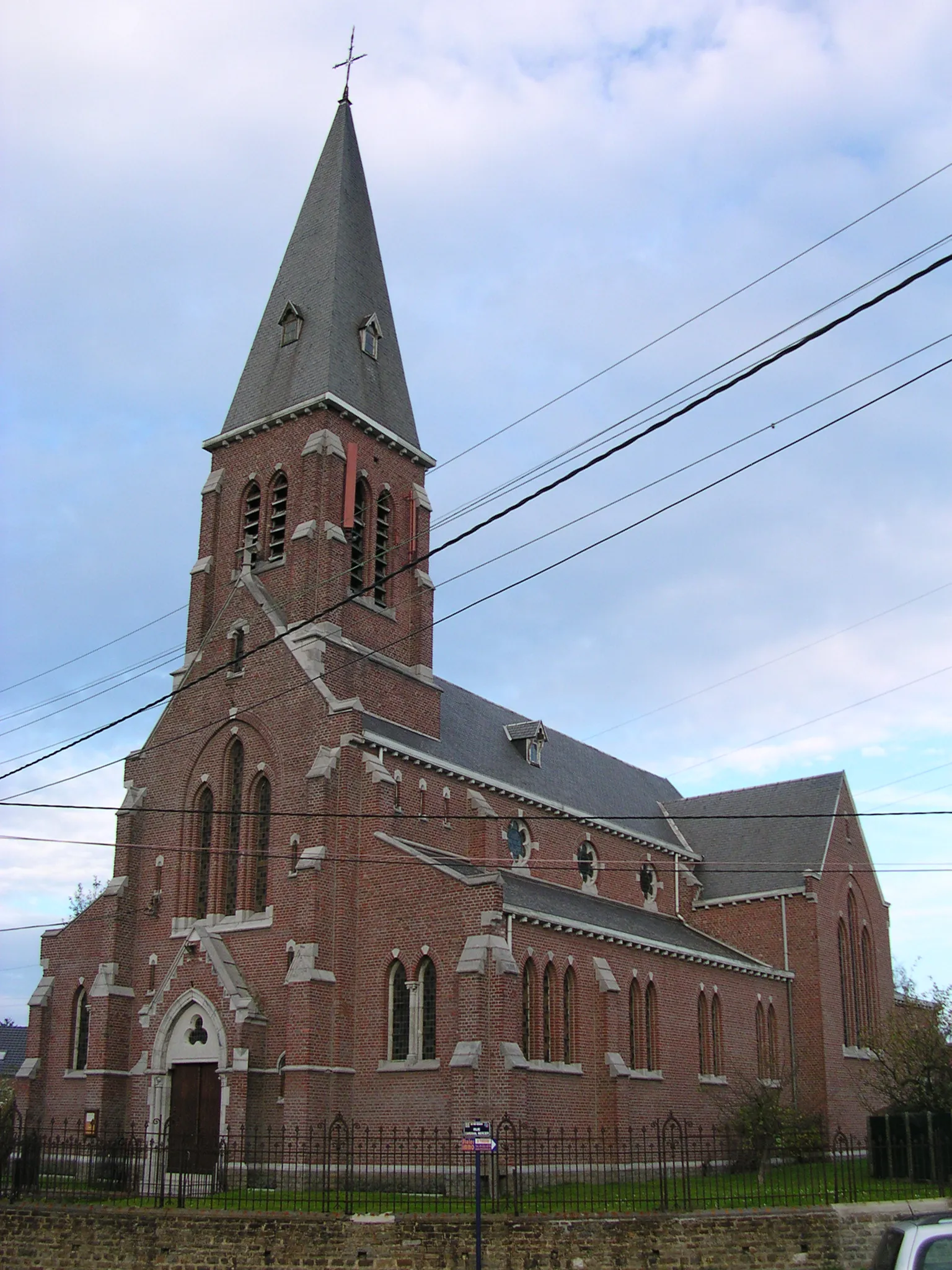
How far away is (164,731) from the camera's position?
3559cm

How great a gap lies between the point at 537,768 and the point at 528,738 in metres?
1.11

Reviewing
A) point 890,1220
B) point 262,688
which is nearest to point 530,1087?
point 890,1220

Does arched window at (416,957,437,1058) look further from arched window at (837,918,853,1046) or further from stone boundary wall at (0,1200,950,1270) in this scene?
arched window at (837,918,853,1046)

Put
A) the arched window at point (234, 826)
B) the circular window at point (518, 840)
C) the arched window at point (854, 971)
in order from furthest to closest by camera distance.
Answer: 1. the arched window at point (854, 971)
2. the circular window at point (518, 840)
3. the arched window at point (234, 826)

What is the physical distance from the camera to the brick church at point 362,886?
95.1ft

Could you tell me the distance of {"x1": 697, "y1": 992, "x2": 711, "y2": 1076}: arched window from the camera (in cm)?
3678

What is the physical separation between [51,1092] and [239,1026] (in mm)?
8378

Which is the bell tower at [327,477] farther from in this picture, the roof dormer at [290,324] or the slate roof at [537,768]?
the slate roof at [537,768]

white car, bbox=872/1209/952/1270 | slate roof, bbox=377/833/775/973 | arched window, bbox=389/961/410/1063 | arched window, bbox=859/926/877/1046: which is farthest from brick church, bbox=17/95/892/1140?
white car, bbox=872/1209/952/1270

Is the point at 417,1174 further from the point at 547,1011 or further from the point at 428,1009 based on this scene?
the point at 547,1011

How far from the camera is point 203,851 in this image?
33.4 m

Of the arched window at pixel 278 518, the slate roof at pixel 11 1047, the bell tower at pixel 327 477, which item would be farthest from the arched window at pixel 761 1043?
the slate roof at pixel 11 1047

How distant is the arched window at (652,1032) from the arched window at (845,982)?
38.4ft

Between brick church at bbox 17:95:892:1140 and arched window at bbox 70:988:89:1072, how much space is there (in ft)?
0.22
